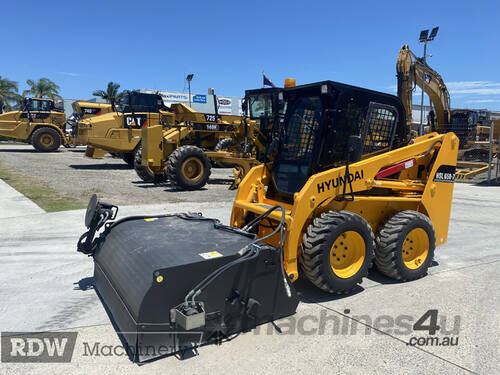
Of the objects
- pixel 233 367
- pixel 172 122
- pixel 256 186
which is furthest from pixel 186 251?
pixel 172 122

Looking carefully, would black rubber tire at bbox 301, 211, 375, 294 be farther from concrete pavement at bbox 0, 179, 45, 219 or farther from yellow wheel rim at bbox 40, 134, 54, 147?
yellow wheel rim at bbox 40, 134, 54, 147

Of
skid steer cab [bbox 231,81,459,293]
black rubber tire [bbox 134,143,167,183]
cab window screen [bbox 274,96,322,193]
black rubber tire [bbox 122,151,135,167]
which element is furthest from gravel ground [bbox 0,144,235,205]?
skid steer cab [bbox 231,81,459,293]

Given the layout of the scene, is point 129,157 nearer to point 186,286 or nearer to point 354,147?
point 354,147

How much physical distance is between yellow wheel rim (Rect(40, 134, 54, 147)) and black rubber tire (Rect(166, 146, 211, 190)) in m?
15.0

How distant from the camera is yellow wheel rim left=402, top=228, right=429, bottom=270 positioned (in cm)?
460

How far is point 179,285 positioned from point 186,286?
0.18ft

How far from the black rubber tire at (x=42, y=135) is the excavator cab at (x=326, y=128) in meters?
21.5

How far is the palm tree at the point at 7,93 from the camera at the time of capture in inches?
1709

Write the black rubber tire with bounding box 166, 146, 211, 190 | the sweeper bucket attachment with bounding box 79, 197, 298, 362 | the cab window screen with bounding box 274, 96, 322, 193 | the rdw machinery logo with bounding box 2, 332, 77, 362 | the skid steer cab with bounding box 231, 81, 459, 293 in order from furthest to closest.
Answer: the black rubber tire with bounding box 166, 146, 211, 190
the cab window screen with bounding box 274, 96, 322, 193
the skid steer cab with bounding box 231, 81, 459, 293
the rdw machinery logo with bounding box 2, 332, 77, 362
the sweeper bucket attachment with bounding box 79, 197, 298, 362

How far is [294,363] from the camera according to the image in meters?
2.84

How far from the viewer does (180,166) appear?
11.4 metres

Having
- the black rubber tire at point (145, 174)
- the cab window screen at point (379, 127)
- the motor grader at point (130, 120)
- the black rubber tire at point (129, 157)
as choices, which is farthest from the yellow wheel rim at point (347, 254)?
the black rubber tire at point (129, 157)

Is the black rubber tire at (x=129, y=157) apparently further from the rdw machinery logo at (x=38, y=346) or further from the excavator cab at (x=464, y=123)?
the excavator cab at (x=464, y=123)

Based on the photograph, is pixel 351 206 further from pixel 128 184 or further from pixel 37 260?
pixel 128 184
